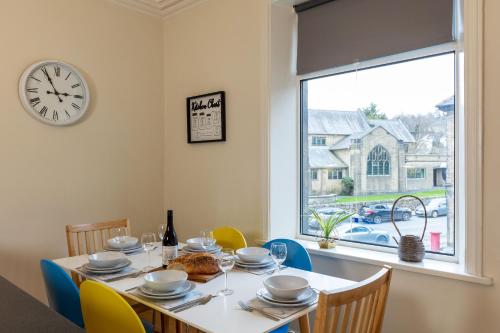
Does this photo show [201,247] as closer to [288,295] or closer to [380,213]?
[288,295]

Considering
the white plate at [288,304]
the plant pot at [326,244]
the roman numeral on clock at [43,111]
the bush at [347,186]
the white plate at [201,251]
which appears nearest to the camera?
the white plate at [288,304]

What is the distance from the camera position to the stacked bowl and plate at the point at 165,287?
1.48 meters

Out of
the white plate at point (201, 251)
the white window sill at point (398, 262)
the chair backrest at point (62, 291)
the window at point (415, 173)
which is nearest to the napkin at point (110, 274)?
the chair backrest at point (62, 291)

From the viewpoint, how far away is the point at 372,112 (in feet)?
7.77

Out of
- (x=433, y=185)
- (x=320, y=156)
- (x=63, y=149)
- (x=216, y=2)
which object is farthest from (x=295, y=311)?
(x=216, y=2)

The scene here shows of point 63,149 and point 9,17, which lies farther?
point 63,149

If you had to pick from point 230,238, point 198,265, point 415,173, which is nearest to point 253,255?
point 198,265

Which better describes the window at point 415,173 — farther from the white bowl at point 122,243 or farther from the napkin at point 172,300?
the white bowl at point 122,243

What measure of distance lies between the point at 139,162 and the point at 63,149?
636mm

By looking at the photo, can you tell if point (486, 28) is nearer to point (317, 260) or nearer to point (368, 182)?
point (368, 182)

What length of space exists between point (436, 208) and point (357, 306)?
1.11 meters

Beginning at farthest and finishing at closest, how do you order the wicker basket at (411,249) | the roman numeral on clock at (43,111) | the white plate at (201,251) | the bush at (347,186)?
1. the roman numeral on clock at (43,111)
2. the bush at (347,186)
3. the white plate at (201,251)
4. the wicker basket at (411,249)

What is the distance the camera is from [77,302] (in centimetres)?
168

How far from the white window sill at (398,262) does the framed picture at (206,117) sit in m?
1.11
